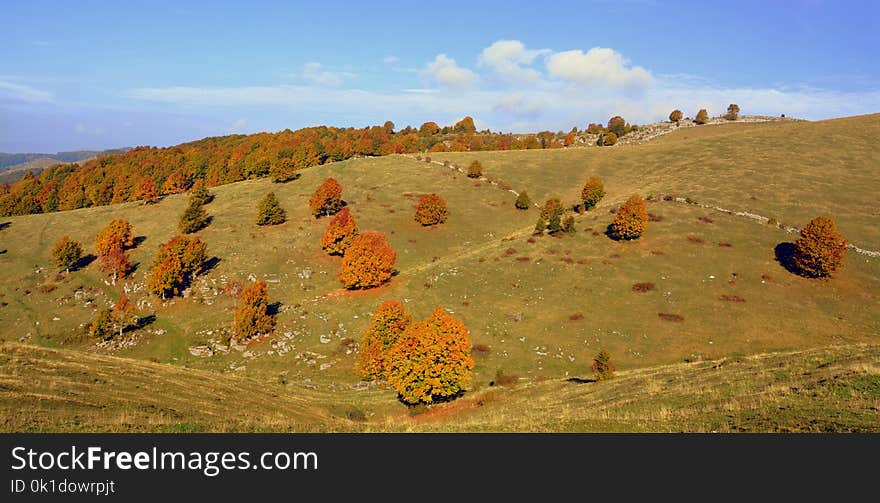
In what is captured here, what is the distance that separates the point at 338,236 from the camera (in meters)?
84.4

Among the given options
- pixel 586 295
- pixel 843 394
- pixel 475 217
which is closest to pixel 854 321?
pixel 586 295

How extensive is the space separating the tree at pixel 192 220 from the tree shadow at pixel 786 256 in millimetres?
110445

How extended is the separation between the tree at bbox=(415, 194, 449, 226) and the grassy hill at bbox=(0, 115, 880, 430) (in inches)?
116

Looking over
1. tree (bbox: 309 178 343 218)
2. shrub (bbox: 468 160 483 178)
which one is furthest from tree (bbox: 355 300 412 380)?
shrub (bbox: 468 160 483 178)

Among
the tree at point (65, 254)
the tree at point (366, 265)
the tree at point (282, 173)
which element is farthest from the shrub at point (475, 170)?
the tree at point (65, 254)

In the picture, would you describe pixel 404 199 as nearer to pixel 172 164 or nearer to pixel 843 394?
pixel 843 394

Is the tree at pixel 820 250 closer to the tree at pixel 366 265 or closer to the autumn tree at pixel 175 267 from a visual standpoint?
Answer: the tree at pixel 366 265

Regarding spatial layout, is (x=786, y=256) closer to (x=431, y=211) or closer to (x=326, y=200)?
(x=431, y=211)

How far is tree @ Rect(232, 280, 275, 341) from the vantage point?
6056 cm

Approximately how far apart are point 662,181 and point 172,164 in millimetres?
183233

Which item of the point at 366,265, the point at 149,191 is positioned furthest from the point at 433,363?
the point at 149,191

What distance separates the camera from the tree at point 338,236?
276 feet

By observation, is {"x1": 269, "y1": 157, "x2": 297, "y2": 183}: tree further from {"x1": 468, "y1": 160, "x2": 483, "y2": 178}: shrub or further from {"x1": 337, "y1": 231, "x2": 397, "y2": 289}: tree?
{"x1": 337, "y1": 231, "x2": 397, "y2": 289}: tree

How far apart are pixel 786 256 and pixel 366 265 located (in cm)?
6972
